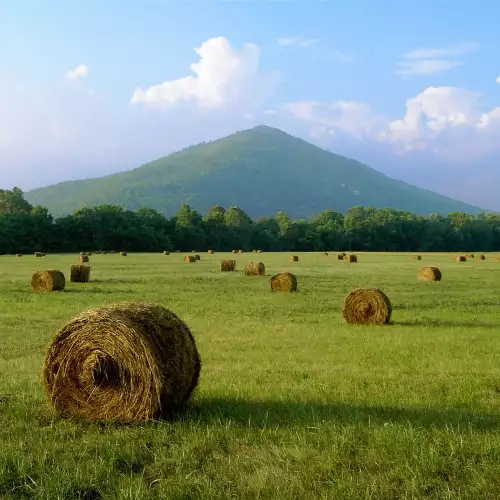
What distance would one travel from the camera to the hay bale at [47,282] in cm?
2842

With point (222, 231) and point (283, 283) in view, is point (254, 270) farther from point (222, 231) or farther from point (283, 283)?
point (222, 231)

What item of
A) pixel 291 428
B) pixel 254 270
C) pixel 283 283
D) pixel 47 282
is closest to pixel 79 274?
pixel 47 282

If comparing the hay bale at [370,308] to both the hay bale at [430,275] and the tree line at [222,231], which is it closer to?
the hay bale at [430,275]

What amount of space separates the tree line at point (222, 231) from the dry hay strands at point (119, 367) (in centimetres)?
9303

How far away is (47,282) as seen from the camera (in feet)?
93.4

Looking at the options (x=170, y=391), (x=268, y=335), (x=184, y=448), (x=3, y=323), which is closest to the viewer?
(x=184, y=448)

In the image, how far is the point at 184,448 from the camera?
22.8ft

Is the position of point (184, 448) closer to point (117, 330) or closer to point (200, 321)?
point (117, 330)

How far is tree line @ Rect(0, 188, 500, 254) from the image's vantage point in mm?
103188

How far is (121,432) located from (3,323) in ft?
39.0

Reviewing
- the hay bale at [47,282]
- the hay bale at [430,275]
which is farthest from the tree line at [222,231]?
the hay bale at [430,275]

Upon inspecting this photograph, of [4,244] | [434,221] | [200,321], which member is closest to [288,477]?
[200,321]

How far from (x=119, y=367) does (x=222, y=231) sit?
375ft

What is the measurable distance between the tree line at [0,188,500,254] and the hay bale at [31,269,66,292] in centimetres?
7158
